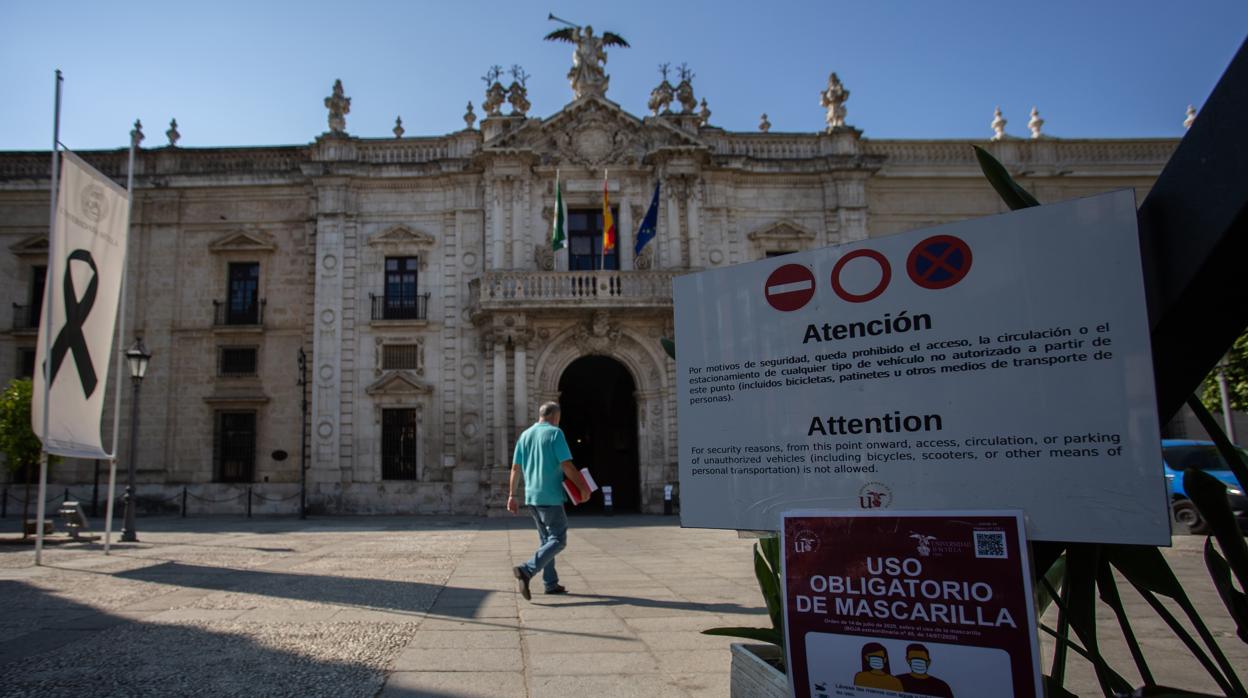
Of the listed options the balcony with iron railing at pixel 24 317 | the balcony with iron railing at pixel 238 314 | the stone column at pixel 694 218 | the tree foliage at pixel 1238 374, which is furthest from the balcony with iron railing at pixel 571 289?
the balcony with iron railing at pixel 24 317

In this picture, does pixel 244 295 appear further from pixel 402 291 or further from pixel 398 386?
pixel 398 386

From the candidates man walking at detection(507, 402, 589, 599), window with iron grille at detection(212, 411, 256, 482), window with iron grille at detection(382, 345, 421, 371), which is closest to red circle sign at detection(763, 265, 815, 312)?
man walking at detection(507, 402, 589, 599)

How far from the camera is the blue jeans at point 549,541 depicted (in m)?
6.16

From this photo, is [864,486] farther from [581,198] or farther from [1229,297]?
[581,198]

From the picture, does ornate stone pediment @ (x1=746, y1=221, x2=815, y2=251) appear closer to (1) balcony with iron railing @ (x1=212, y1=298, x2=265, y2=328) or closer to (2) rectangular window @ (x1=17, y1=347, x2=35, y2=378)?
(1) balcony with iron railing @ (x1=212, y1=298, x2=265, y2=328)

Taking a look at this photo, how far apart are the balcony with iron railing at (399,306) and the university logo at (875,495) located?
20.2 metres

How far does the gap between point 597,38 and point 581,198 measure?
5336 mm

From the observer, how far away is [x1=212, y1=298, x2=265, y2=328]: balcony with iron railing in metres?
21.8

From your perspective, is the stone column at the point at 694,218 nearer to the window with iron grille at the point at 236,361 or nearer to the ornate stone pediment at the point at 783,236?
the ornate stone pediment at the point at 783,236

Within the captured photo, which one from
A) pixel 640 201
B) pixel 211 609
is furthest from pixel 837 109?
pixel 211 609

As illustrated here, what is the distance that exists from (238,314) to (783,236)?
1643cm

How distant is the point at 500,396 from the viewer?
66.3ft

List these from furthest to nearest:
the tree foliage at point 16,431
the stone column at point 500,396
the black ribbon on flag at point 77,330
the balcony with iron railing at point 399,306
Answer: the balcony with iron railing at point 399,306, the stone column at point 500,396, the tree foliage at point 16,431, the black ribbon on flag at point 77,330

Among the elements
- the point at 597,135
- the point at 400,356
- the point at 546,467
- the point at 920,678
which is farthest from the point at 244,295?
the point at 920,678
